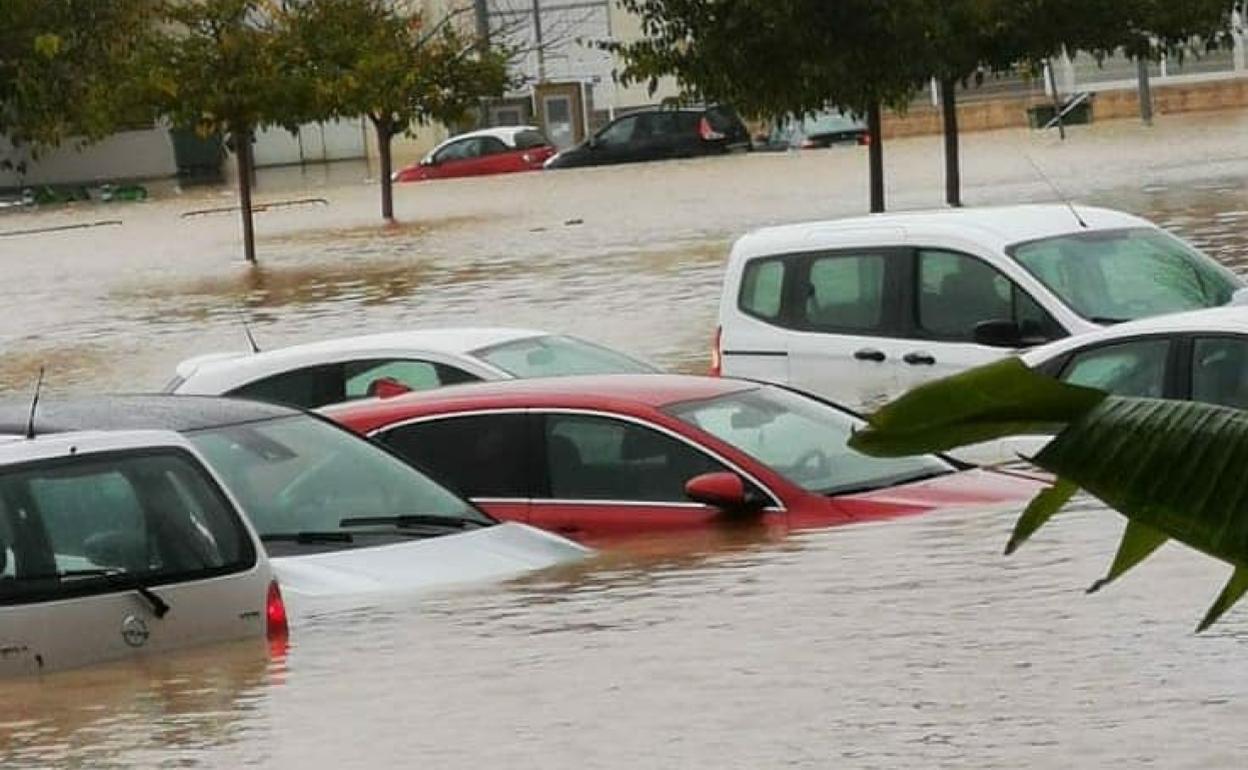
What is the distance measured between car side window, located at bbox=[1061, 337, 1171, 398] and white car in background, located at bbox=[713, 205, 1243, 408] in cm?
332

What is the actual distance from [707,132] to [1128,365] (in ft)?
163

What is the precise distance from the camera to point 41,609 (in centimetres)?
891

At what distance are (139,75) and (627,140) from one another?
1958cm

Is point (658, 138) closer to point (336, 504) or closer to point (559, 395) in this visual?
point (559, 395)

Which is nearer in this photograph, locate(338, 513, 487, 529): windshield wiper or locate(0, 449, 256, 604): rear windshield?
locate(0, 449, 256, 604): rear windshield

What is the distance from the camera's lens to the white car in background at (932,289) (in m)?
16.2

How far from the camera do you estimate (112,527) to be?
9.16 m

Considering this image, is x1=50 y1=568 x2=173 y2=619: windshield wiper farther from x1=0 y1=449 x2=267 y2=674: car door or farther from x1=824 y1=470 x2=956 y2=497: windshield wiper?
x1=824 y1=470 x2=956 y2=497: windshield wiper

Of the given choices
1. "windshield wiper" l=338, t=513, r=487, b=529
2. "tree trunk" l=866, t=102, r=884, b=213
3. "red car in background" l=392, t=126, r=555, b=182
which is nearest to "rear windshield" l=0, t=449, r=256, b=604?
"windshield wiper" l=338, t=513, r=487, b=529

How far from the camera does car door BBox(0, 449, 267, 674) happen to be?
8.93m

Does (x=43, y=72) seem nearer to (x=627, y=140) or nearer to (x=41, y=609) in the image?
(x=41, y=609)

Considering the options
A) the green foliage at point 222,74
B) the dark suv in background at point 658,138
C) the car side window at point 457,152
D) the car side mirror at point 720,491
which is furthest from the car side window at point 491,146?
the car side mirror at point 720,491

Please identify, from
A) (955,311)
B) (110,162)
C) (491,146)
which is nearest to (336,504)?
(955,311)

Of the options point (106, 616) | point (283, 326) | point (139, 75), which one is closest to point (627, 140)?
point (139, 75)
